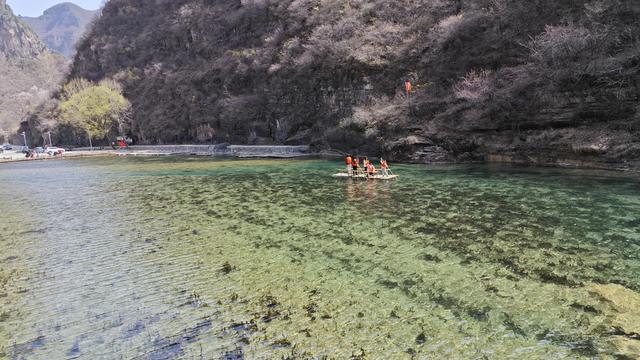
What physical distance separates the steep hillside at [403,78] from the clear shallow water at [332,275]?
375 inches

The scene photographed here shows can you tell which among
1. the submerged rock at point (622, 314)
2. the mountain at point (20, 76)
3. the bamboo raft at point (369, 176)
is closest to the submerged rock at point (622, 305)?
the submerged rock at point (622, 314)

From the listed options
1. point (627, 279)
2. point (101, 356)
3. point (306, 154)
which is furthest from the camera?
point (306, 154)

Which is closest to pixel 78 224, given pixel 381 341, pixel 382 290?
pixel 382 290

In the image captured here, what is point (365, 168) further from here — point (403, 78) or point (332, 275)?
point (403, 78)

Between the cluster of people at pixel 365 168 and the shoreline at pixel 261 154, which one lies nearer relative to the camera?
the shoreline at pixel 261 154

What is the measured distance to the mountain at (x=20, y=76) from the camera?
142950 mm

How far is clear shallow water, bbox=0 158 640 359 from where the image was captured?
8.49 meters

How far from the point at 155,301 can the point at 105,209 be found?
15403 millimetres

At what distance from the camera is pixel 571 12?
35.8 meters

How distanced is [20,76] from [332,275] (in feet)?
686

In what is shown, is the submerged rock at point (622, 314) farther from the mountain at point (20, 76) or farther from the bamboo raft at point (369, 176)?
the mountain at point (20, 76)

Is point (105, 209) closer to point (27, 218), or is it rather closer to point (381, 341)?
point (27, 218)

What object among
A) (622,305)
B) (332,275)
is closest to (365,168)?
(332,275)

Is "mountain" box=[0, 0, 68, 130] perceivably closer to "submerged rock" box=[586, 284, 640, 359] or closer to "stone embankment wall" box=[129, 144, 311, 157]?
"stone embankment wall" box=[129, 144, 311, 157]
